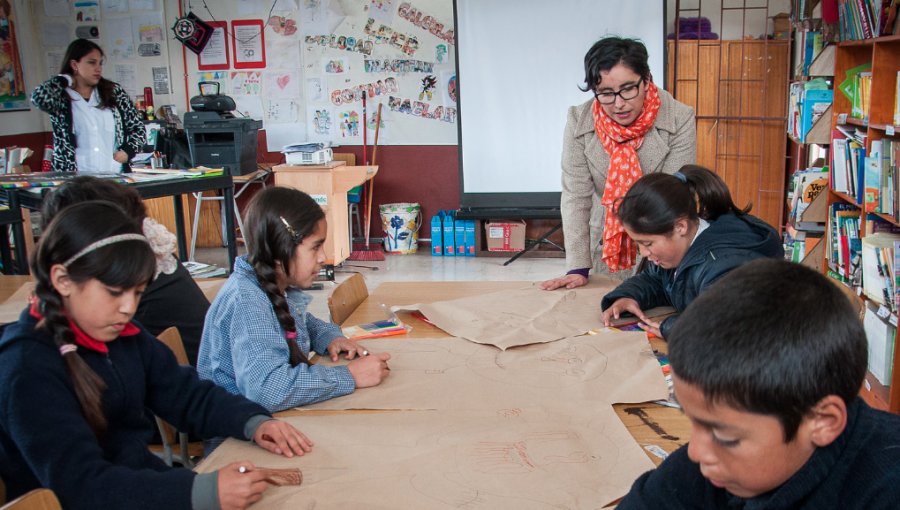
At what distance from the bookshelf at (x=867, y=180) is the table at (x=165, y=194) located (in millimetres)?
2994

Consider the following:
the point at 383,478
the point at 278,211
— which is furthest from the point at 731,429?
the point at 278,211

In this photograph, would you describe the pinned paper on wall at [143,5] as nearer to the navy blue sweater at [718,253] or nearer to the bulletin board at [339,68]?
the bulletin board at [339,68]

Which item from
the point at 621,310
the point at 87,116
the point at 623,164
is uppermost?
the point at 87,116

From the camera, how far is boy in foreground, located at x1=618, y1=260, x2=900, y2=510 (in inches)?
30.1

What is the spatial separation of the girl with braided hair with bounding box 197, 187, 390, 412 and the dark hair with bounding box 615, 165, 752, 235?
0.65 metres

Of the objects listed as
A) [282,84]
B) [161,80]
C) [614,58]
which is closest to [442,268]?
[282,84]

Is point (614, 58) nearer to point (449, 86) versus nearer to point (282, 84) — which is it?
point (449, 86)

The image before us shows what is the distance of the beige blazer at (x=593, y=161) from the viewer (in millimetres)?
2398

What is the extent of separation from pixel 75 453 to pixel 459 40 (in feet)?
17.2

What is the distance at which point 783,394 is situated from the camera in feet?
2.51

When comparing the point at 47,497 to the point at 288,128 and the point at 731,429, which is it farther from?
the point at 288,128

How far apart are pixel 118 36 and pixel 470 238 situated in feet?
11.6

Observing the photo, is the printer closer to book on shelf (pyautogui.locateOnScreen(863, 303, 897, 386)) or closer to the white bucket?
the white bucket

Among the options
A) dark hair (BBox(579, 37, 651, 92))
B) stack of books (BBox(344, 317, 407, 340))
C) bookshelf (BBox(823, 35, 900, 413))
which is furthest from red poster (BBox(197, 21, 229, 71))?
stack of books (BBox(344, 317, 407, 340))
